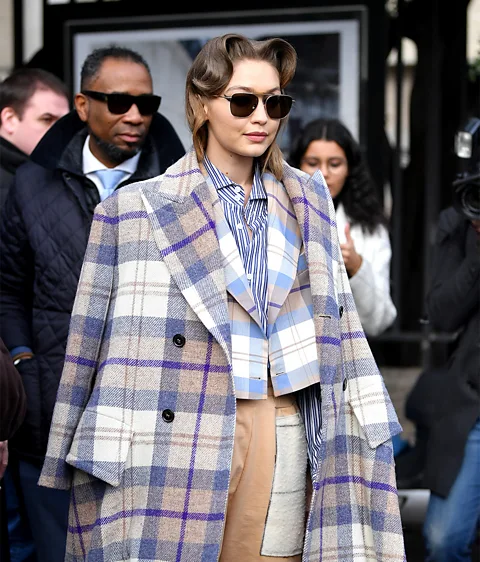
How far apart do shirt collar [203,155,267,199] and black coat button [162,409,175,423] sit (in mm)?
602

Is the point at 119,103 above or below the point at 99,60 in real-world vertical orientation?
below

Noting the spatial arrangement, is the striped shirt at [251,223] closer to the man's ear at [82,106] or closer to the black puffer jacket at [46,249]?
the black puffer jacket at [46,249]

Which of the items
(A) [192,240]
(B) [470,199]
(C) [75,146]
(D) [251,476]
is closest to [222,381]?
(D) [251,476]

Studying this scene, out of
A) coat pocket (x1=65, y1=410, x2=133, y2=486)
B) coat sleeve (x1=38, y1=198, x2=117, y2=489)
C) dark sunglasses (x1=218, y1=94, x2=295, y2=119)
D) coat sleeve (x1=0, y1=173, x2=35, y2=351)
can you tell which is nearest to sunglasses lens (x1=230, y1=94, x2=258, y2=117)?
dark sunglasses (x1=218, y1=94, x2=295, y2=119)

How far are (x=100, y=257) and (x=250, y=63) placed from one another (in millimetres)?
631

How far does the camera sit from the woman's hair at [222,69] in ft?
9.57

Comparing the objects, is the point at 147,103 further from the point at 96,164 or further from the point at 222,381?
the point at 222,381

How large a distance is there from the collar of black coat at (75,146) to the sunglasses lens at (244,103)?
3.31ft

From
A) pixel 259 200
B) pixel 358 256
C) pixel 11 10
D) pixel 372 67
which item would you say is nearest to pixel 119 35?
pixel 11 10

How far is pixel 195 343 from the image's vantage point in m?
2.86

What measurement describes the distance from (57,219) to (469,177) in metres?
1.40

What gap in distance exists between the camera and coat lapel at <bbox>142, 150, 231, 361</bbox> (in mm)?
2828

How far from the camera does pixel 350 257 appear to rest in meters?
4.10

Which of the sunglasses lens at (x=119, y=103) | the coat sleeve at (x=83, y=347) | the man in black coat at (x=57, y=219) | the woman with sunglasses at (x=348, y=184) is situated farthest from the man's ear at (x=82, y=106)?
the woman with sunglasses at (x=348, y=184)
